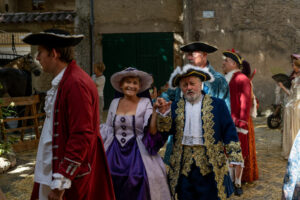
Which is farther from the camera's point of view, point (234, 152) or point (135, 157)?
point (135, 157)

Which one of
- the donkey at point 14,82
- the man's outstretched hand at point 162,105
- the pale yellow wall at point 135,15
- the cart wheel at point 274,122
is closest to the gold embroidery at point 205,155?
the man's outstretched hand at point 162,105

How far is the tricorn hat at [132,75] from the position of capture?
11.4 feet

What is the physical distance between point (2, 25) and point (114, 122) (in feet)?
32.4

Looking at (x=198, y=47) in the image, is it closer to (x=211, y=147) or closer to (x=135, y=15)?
(x=211, y=147)

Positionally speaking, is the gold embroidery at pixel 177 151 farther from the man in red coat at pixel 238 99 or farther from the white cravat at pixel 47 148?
the man in red coat at pixel 238 99

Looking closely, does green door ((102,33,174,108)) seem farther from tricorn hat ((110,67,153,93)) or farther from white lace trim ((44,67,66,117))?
white lace trim ((44,67,66,117))

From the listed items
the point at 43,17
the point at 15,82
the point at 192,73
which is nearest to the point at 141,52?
the point at 43,17

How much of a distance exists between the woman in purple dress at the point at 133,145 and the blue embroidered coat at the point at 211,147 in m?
0.21

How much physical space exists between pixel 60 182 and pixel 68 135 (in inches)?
11.9

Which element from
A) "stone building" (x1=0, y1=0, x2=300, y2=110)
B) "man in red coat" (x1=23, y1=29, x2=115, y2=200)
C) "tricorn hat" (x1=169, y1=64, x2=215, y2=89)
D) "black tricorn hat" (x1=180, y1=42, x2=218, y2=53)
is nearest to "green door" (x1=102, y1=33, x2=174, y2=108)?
"stone building" (x1=0, y1=0, x2=300, y2=110)

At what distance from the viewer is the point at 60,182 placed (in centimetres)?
195

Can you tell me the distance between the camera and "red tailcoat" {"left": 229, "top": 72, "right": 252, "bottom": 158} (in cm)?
432

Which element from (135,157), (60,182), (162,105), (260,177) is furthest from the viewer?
(260,177)

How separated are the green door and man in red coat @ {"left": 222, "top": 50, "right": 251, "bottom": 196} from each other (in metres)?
8.03
